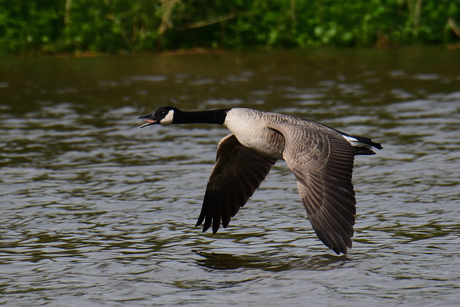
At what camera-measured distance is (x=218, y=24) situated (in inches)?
1035

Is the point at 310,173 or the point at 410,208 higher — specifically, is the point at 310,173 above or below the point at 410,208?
above

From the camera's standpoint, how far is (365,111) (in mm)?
14383

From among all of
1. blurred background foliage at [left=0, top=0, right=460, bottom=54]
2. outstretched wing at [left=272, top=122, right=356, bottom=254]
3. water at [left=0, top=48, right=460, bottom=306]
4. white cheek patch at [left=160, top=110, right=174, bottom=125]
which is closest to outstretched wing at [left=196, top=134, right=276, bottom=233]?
water at [left=0, top=48, right=460, bottom=306]

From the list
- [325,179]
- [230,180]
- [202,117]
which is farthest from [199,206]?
[325,179]

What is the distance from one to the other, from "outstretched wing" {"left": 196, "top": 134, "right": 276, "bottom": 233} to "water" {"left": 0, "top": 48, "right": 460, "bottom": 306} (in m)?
0.21

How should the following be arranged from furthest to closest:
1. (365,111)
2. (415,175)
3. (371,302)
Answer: (365,111), (415,175), (371,302)

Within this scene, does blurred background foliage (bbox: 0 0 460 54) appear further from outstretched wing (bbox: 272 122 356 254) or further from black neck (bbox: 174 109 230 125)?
outstretched wing (bbox: 272 122 356 254)

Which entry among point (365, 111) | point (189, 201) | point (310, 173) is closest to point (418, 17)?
point (365, 111)

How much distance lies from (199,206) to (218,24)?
725 inches

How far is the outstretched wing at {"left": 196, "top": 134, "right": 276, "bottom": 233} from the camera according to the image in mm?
7612

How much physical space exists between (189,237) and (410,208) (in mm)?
2430

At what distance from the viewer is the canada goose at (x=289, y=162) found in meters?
6.15

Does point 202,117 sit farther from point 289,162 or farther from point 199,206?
point 289,162

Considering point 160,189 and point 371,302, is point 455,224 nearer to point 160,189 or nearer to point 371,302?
point 371,302
